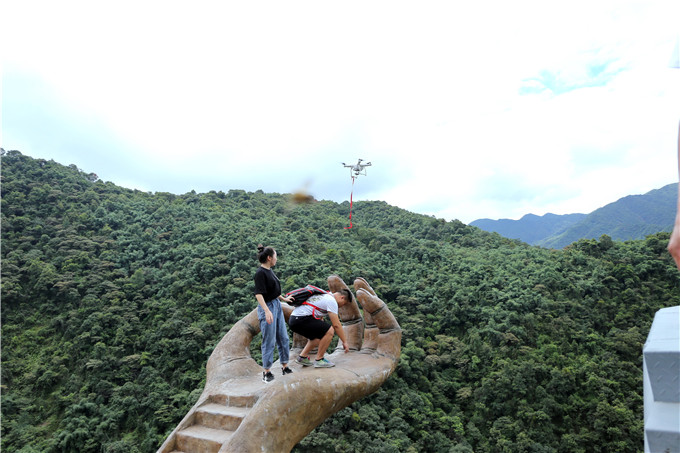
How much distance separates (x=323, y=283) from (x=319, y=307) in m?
14.6

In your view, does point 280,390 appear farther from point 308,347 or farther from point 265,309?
point 308,347

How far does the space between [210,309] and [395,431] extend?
9.96 metres

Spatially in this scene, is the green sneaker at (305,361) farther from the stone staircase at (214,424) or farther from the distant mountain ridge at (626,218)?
the distant mountain ridge at (626,218)

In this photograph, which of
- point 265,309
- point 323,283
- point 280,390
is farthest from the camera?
point 323,283

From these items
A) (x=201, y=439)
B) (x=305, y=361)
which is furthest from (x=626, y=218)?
(x=201, y=439)

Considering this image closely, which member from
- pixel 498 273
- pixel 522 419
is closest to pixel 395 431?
pixel 522 419

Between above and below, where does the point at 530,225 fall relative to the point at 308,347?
above

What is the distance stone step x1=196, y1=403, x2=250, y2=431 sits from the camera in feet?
15.1

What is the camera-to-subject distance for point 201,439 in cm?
443

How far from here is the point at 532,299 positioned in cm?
1953

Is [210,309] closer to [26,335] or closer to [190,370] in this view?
[190,370]

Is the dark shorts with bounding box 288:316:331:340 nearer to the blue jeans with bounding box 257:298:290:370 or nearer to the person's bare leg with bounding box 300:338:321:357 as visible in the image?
the blue jeans with bounding box 257:298:290:370

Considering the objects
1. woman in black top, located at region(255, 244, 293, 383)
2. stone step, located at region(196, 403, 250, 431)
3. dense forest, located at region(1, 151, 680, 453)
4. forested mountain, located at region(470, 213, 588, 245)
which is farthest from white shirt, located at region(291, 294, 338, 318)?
forested mountain, located at region(470, 213, 588, 245)

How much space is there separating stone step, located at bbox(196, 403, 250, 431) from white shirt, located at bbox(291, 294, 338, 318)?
1318 millimetres
